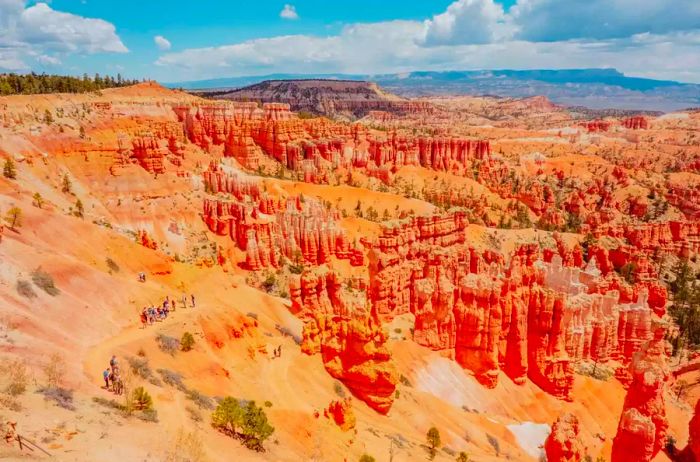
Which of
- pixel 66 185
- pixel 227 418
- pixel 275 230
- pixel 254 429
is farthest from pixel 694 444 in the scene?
pixel 66 185

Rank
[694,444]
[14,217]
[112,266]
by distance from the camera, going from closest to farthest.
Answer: [694,444], [14,217], [112,266]

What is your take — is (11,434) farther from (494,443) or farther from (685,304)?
(685,304)

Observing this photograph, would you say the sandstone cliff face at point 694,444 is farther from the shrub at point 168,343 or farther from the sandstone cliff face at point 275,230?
the sandstone cliff face at point 275,230

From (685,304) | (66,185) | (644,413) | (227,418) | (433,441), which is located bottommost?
(685,304)

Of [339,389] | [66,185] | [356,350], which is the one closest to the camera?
[339,389]

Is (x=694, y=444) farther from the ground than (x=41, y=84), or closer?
closer

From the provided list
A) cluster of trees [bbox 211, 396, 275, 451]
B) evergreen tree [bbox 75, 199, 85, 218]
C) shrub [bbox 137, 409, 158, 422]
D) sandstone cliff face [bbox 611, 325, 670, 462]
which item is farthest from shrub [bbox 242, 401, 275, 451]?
evergreen tree [bbox 75, 199, 85, 218]

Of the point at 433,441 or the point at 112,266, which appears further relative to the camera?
the point at 112,266
